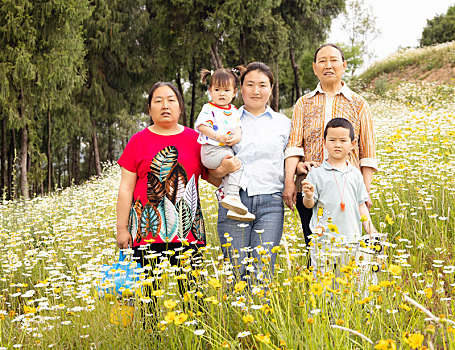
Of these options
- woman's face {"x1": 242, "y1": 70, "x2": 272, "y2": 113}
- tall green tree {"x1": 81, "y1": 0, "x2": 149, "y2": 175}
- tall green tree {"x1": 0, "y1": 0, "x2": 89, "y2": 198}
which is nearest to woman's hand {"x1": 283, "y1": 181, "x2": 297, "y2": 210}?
woman's face {"x1": 242, "y1": 70, "x2": 272, "y2": 113}

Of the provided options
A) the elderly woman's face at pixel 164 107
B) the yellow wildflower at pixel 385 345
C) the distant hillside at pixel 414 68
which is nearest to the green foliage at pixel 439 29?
the distant hillside at pixel 414 68

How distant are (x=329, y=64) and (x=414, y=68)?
850 inches

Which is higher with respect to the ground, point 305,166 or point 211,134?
point 211,134

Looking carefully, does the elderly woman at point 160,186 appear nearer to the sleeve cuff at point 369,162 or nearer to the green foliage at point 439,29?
the sleeve cuff at point 369,162

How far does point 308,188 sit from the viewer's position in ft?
10.0

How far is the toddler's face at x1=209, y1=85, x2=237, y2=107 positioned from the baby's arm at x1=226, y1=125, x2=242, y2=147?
24cm

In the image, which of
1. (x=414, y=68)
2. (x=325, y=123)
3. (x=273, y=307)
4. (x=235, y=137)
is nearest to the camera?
(x=273, y=307)

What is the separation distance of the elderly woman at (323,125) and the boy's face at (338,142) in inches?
7.6

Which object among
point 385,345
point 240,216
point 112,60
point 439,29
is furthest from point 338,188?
point 439,29

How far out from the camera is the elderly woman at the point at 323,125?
10.8ft

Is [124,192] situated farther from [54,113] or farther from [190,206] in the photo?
[54,113]

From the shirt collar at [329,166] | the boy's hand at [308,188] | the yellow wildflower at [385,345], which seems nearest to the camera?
the yellow wildflower at [385,345]

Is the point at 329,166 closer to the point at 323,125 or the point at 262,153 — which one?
the point at 323,125

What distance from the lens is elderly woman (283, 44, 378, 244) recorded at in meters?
3.31
